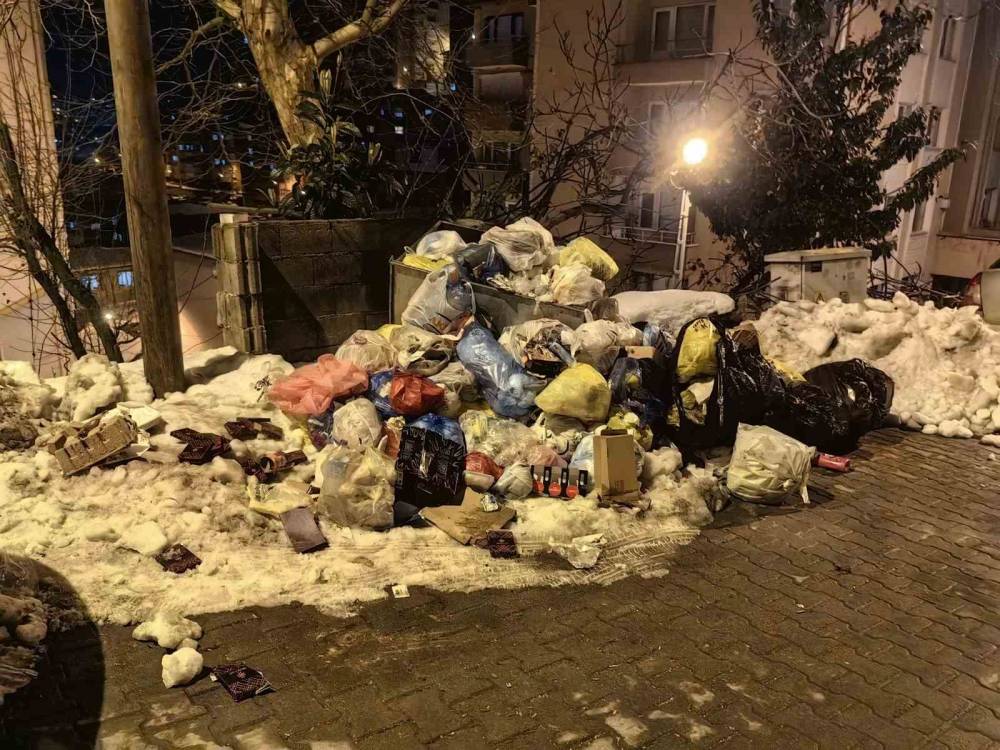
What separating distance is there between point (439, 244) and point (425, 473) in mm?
2762

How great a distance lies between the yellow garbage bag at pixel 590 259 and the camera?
6.00 m

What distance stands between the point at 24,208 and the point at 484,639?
15.1 ft

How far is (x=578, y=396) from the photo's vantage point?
4738mm

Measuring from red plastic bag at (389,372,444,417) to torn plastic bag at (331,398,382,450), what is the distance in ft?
0.53

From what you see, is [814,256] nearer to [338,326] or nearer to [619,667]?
[338,326]

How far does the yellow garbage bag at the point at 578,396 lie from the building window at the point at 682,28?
493 inches

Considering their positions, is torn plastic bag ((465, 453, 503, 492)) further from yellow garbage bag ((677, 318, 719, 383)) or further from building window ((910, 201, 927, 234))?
building window ((910, 201, 927, 234))

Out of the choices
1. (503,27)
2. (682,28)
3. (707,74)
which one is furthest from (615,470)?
(503,27)

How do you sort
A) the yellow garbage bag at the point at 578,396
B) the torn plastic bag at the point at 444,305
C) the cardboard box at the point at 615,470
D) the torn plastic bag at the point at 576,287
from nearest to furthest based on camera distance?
the cardboard box at the point at 615,470 → the yellow garbage bag at the point at 578,396 → the torn plastic bag at the point at 576,287 → the torn plastic bag at the point at 444,305

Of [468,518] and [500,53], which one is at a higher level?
[500,53]

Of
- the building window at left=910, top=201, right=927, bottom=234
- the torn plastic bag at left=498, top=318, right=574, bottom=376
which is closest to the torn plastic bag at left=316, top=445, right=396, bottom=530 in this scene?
the torn plastic bag at left=498, top=318, right=574, bottom=376

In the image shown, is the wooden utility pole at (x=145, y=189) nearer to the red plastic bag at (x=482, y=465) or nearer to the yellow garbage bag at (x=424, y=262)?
the yellow garbage bag at (x=424, y=262)

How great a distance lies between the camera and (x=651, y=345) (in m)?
5.60

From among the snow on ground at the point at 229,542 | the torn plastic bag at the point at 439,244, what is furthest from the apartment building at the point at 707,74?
the snow on ground at the point at 229,542
